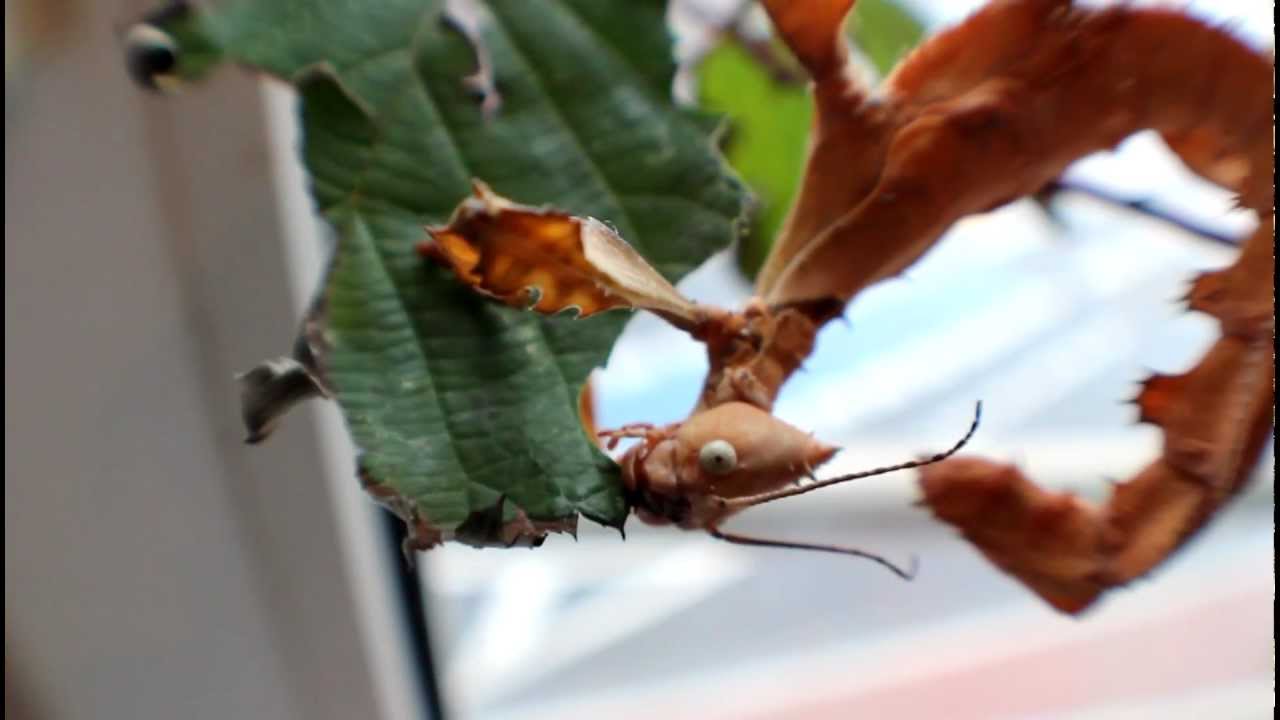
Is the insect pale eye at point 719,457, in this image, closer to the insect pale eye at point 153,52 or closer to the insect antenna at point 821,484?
the insect antenna at point 821,484

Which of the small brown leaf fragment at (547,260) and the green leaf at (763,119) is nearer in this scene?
the small brown leaf fragment at (547,260)

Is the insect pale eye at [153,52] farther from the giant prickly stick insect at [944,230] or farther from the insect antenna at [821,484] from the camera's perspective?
the insect antenna at [821,484]

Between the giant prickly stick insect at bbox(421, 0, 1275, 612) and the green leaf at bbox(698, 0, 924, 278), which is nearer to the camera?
the giant prickly stick insect at bbox(421, 0, 1275, 612)

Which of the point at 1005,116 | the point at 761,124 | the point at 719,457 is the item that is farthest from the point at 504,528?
the point at 761,124

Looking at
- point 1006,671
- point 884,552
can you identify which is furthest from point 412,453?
point 1006,671

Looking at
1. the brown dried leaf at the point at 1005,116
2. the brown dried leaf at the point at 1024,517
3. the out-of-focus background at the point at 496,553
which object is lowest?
the out-of-focus background at the point at 496,553

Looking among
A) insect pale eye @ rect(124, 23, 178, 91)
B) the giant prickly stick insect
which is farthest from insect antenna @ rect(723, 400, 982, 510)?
insect pale eye @ rect(124, 23, 178, 91)

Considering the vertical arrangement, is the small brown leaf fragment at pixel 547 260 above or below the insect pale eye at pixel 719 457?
above

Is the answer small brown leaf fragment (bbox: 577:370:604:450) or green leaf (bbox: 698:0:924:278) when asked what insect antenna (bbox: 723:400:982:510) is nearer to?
small brown leaf fragment (bbox: 577:370:604:450)

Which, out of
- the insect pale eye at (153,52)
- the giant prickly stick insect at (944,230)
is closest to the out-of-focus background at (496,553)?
the giant prickly stick insect at (944,230)
